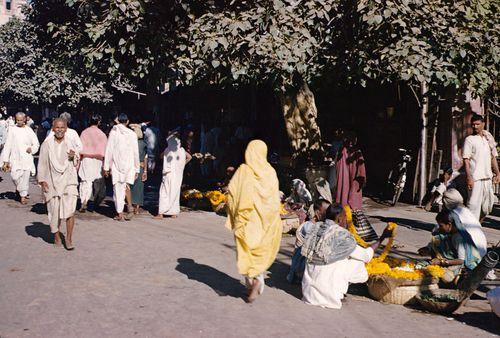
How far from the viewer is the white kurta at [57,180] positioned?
27.0ft

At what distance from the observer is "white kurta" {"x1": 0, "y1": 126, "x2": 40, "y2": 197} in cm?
1249

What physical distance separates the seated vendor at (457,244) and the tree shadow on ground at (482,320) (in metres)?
0.58

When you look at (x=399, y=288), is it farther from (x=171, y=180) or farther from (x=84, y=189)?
(x=84, y=189)

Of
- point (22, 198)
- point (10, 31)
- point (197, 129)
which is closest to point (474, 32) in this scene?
point (22, 198)

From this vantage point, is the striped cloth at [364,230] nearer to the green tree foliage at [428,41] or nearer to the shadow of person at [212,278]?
the shadow of person at [212,278]

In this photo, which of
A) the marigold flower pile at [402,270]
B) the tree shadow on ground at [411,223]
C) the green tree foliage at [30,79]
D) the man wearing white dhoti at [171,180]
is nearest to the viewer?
the marigold flower pile at [402,270]

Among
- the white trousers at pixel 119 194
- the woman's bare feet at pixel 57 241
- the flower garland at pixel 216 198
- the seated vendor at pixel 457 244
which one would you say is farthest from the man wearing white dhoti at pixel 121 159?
the seated vendor at pixel 457 244

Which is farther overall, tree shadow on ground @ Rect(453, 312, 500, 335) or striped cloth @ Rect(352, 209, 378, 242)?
striped cloth @ Rect(352, 209, 378, 242)

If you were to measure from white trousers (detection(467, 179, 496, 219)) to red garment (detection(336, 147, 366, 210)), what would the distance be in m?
1.86

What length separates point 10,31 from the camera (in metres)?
35.2

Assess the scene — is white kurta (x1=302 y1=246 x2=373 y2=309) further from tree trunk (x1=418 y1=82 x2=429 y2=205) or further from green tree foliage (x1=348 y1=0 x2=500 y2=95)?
tree trunk (x1=418 y1=82 x2=429 y2=205)

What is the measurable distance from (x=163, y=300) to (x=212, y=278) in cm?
109

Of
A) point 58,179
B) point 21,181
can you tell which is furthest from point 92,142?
point 58,179

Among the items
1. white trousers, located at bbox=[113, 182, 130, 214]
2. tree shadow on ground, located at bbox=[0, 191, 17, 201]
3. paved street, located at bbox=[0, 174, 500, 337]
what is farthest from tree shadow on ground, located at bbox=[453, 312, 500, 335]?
tree shadow on ground, located at bbox=[0, 191, 17, 201]
